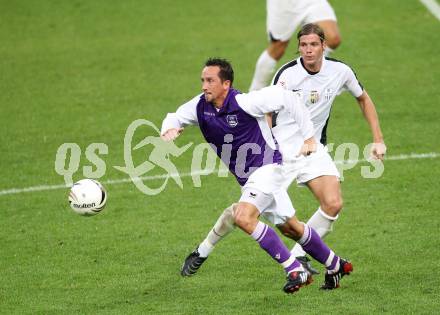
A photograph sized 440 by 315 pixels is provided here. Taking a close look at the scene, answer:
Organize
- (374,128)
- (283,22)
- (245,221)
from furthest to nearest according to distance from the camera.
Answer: (283,22)
(374,128)
(245,221)

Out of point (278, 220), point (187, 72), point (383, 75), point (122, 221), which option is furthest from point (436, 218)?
point (187, 72)

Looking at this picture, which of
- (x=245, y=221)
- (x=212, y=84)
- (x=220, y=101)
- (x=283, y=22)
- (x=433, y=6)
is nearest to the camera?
(x=245, y=221)

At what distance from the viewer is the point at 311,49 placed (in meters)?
9.98

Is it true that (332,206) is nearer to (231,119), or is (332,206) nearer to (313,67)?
(231,119)

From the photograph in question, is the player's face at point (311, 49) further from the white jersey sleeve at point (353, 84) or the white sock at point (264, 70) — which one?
the white sock at point (264, 70)

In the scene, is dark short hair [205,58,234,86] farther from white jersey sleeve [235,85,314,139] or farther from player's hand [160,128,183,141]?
player's hand [160,128,183,141]

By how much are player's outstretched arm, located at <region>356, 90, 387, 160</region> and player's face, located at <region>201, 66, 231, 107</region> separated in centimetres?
156

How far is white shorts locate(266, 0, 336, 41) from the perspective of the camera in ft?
51.1

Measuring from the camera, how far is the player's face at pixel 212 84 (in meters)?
9.35

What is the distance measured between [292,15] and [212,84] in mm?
6585

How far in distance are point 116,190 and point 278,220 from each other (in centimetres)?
391

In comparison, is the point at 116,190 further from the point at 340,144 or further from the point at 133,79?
the point at 133,79

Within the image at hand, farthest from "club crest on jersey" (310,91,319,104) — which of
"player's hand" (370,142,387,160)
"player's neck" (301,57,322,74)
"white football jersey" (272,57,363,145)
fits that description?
"player's hand" (370,142,387,160)

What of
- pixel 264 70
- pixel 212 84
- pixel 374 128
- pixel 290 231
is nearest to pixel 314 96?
pixel 374 128
